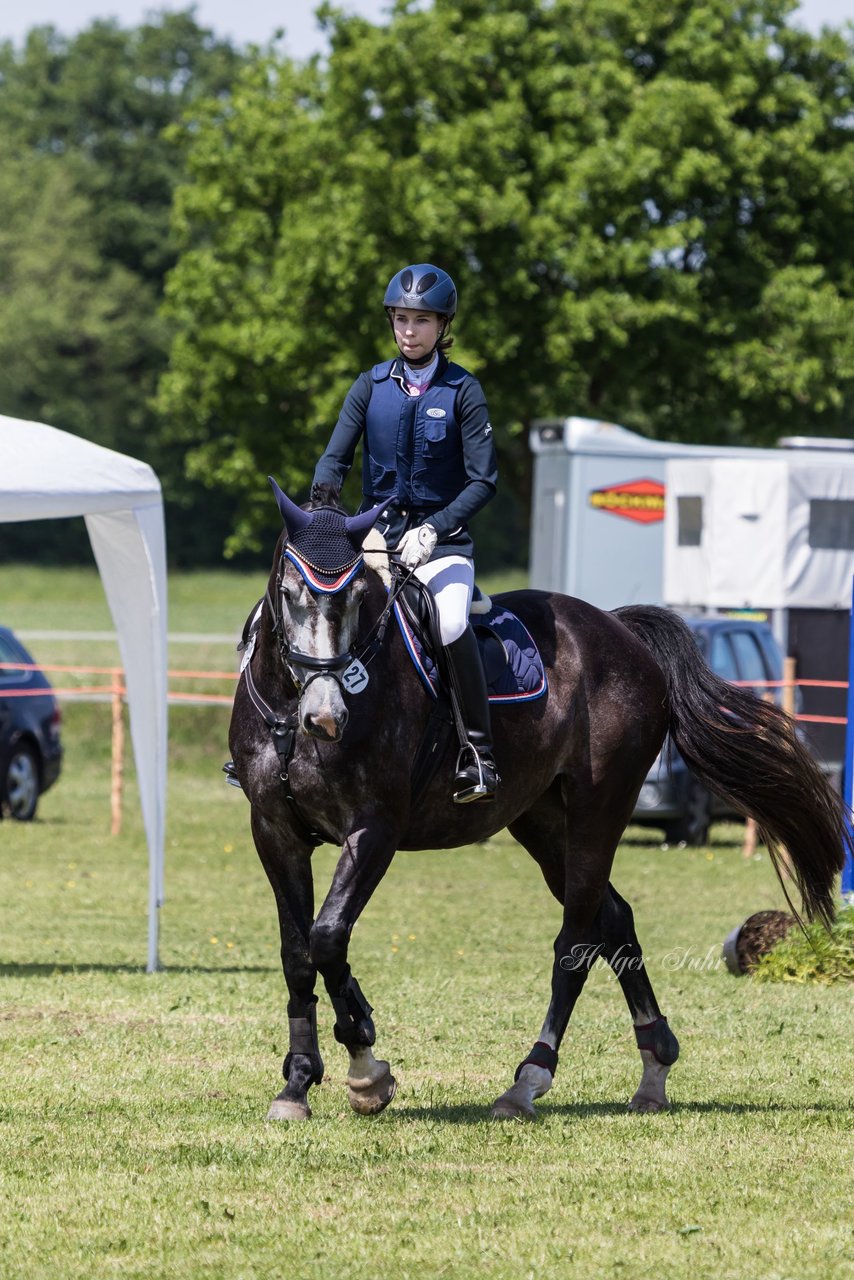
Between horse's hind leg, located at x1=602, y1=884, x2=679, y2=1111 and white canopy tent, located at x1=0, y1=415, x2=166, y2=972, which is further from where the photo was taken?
white canopy tent, located at x1=0, y1=415, x2=166, y2=972

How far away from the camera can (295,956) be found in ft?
22.3

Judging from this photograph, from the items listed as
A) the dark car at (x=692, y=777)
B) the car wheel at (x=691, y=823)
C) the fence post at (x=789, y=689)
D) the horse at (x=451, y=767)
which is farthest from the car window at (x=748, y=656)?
the horse at (x=451, y=767)

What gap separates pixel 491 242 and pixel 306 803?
30.4 metres

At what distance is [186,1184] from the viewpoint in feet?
19.2

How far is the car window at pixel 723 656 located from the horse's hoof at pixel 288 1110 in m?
13.8

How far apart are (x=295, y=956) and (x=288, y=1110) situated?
550 mm

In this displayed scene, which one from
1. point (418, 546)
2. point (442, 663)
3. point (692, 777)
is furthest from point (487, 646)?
point (692, 777)

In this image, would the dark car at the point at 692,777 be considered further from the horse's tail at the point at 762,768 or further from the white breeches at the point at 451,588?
the white breeches at the point at 451,588

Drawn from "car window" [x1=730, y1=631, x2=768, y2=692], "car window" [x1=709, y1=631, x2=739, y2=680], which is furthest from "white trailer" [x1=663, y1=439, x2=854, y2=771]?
"car window" [x1=709, y1=631, x2=739, y2=680]

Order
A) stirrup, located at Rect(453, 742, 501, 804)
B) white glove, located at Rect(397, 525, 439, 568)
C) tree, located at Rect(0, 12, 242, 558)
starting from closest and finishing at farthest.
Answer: white glove, located at Rect(397, 525, 439, 568) → stirrup, located at Rect(453, 742, 501, 804) → tree, located at Rect(0, 12, 242, 558)

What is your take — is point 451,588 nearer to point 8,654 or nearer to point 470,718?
point 470,718

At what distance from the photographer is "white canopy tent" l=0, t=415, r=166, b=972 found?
9727mm

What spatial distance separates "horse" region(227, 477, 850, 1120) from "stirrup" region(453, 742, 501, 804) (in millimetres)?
77

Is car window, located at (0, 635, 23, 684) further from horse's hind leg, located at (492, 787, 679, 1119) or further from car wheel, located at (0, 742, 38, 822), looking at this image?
horse's hind leg, located at (492, 787, 679, 1119)
